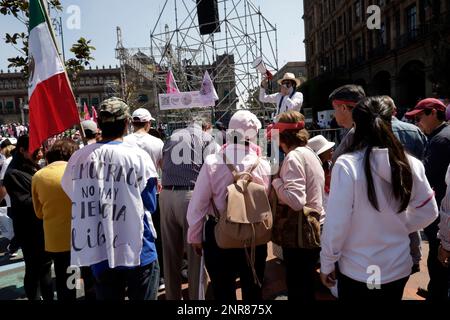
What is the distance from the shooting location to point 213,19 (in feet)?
46.9

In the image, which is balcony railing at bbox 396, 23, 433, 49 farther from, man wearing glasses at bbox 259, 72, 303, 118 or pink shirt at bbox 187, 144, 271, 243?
pink shirt at bbox 187, 144, 271, 243

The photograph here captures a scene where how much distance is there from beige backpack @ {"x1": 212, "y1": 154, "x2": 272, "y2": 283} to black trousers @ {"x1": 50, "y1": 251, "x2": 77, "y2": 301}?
136 centimetres

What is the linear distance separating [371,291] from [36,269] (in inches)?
109

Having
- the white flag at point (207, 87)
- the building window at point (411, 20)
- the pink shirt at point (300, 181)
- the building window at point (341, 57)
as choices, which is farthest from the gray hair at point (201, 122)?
the building window at point (341, 57)

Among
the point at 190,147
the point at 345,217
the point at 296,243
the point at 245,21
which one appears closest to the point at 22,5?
the point at 190,147

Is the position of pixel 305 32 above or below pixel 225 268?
above

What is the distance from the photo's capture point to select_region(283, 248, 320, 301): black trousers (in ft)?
8.50

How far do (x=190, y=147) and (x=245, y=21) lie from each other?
10382mm

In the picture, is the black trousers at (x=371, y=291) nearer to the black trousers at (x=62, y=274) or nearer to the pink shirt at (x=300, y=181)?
the pink shirt at (x=300, y=181)

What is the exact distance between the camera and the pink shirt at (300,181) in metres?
2.42

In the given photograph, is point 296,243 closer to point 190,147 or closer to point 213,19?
point 190,147

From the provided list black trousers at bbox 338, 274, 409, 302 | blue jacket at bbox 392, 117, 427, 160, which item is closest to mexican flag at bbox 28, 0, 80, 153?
black trousers at bbox 338, 274, 409, 302
